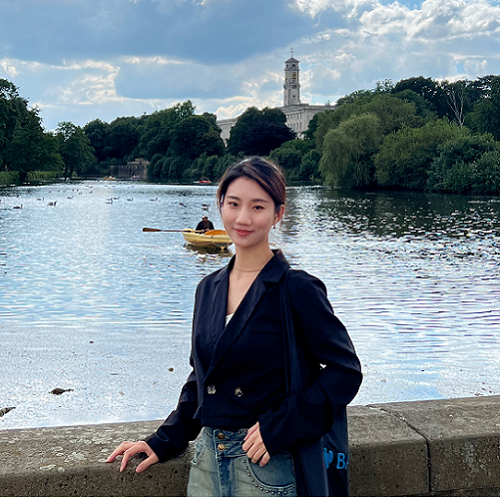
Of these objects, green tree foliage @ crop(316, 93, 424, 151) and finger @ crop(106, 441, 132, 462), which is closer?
finger @ crop(106, 441, 132, 462)

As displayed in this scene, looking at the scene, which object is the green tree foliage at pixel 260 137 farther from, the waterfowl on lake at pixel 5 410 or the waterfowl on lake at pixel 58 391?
the waterfowl on lake at pixel 5 410

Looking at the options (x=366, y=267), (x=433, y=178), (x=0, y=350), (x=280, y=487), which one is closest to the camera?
(x=280, y=487)

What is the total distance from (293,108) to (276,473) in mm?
166596

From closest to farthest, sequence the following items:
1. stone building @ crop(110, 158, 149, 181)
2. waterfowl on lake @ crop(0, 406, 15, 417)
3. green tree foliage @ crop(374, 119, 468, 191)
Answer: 1. waterfowl on lake @ crop(0, 406, 15, 417)
2. green tree foliage @ crop(374, 119, 468, 191)
3. stone building @ crop(110, 158, 149, 181)

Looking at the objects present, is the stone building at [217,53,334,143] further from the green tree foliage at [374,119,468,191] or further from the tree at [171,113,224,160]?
the green tree foliage at [374,119,468,191]

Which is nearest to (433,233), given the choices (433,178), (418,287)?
(418,287)

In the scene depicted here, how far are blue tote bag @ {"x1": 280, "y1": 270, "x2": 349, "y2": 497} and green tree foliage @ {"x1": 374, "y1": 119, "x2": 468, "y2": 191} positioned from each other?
59300 mm

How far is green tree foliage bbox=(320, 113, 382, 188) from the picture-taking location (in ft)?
196

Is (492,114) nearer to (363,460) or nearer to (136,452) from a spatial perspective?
(363,460)

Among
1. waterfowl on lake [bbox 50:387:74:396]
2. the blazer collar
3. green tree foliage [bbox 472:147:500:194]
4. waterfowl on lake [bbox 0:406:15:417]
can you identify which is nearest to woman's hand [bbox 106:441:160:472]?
the blazer collar

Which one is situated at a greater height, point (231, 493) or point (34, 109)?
point (34, 109)

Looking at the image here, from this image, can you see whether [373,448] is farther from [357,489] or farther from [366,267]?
[366,267]

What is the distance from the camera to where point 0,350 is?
9242mm

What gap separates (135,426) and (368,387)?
18.2 feet
